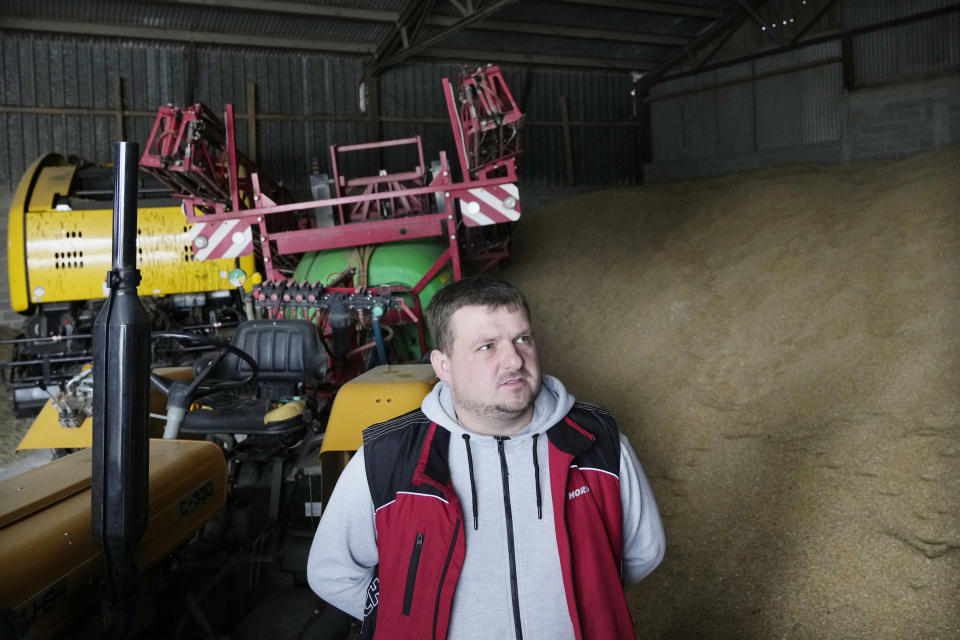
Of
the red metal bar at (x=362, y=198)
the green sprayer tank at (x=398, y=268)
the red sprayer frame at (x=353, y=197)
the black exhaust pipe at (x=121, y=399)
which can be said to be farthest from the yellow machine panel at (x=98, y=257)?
the black exhaust pipe at (x=121, y=399)

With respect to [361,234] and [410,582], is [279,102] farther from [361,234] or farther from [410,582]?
[410,582]

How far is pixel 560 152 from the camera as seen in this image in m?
12.1

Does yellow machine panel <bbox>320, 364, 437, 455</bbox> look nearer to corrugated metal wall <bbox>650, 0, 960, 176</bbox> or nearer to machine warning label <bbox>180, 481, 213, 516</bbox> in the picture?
machine warning label <bbox>180, 481, 213, 516</bbox>

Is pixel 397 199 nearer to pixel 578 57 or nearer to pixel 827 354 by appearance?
pixel 827 354

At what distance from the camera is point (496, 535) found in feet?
4.88

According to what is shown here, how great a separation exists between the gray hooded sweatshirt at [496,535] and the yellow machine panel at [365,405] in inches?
39.6

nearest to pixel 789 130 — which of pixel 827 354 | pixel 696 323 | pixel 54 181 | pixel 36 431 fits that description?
pixel 696 323

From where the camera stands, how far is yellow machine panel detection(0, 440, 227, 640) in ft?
5.02

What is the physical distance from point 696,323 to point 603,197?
4978mm

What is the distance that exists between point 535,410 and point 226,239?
4718mm

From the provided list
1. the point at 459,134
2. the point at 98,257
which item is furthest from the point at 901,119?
the point at 98,257

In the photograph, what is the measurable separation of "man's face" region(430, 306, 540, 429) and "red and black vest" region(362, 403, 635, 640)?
10 centimetres

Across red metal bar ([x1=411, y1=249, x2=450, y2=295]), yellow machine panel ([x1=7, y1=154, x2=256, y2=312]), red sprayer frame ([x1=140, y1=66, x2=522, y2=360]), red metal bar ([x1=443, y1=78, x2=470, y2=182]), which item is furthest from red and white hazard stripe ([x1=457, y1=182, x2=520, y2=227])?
yellow machine panel ([x1=7, y1=154, x2=256, y2=312])

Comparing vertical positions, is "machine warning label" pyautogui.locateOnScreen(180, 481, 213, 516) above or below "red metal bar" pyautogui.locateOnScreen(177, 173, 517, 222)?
below
